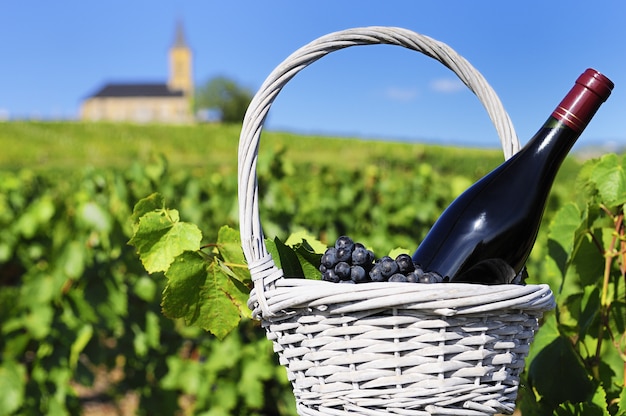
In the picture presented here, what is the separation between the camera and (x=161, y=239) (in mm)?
1229

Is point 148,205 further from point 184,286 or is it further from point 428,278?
point 428,278

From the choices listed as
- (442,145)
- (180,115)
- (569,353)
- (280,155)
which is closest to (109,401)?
(280,155)

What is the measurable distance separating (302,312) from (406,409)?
0.19m

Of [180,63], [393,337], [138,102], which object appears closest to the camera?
[393,337]

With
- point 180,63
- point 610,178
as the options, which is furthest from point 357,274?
point 180,63

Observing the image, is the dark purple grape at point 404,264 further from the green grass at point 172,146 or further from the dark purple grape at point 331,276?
the green grass at point 172,146

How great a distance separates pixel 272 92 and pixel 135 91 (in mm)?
85302

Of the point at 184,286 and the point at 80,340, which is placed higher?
the point at 184,286

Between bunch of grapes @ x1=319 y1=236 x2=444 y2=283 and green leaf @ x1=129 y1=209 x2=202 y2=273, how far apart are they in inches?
10.5

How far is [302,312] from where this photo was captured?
0.97 metres

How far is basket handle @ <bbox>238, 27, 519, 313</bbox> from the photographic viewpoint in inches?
40.0

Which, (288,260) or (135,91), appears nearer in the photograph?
(288,260)

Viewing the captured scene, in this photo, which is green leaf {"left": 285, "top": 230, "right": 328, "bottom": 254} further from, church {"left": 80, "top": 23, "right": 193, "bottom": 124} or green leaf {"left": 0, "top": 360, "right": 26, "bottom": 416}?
church {"left": 80, "top": 23, "right": 193, "bottom": 124}

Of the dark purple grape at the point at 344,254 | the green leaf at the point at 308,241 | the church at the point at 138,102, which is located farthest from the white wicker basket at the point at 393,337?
the church at the point at 138,102
